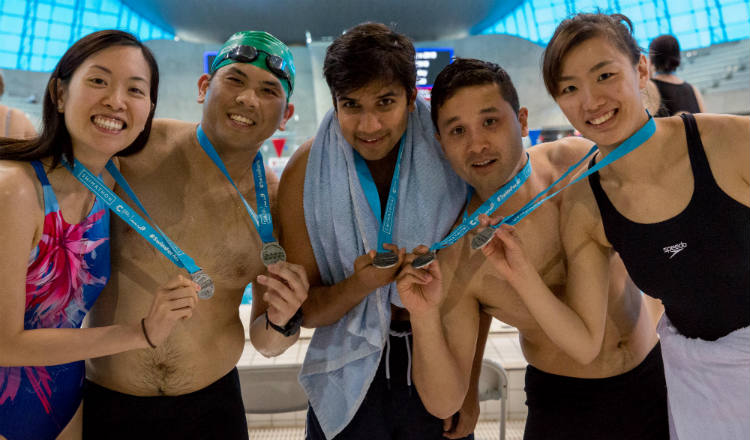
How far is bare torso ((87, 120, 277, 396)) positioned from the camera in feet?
5.46

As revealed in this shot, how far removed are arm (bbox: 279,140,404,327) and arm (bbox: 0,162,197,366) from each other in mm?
515

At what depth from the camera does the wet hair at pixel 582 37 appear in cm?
131

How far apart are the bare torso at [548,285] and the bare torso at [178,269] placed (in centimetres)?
80

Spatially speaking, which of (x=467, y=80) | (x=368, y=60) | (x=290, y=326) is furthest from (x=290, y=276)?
(x=467, y=80)

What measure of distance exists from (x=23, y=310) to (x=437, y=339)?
123 cm

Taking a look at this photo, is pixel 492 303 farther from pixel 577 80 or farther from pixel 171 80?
pixel 171 80

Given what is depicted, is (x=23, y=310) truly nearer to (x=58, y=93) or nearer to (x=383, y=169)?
(x=58, y=93)

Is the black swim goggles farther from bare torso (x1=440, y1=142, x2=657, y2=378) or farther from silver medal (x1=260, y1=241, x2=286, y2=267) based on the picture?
bare torso (x1=440, y1=142, x2=657, y2=378)

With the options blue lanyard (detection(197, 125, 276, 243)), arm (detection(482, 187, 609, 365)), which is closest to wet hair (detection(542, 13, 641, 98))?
arm (detection(482, 187, 609, 365))

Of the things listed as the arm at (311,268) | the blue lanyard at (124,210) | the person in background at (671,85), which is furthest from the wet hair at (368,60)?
the person in background at (671,85)

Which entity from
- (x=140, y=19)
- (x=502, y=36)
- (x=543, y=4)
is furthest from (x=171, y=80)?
(x=543, y=4)

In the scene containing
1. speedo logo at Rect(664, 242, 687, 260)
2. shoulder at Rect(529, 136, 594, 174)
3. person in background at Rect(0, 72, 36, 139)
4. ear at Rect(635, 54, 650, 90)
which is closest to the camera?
speedo logo at Rect(664, 242, 687, 260)

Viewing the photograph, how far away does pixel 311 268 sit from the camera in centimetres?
185

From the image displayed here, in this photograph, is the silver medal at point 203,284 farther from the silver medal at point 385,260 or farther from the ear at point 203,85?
the ear at point 203,85
